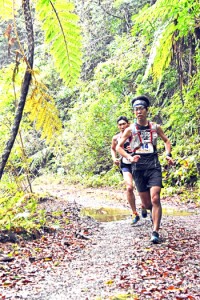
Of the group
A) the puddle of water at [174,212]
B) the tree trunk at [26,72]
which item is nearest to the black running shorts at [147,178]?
the tree trunk at [26,72]

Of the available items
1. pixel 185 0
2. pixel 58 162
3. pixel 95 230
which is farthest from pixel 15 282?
pixel 58 162

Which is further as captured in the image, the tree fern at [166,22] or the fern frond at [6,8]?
the tree fern at [166,22]

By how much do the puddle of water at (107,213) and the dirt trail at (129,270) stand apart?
7.43 ft

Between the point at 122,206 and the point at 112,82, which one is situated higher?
the point at 112,82

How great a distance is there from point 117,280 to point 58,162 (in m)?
19.1

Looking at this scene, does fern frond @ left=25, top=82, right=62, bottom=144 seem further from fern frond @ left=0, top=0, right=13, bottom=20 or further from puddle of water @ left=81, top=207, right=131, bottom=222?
puddle of water @ left=81, top=207, right=131, bottom=222

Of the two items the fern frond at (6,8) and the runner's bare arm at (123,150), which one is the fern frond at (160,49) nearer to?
the runner's bare arm at (123,150)

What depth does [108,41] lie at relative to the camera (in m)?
23.3

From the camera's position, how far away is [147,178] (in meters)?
5.62

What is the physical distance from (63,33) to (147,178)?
86.3 inches

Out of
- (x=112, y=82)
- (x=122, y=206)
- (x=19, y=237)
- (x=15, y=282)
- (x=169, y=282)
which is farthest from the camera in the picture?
(x=112, y=82)

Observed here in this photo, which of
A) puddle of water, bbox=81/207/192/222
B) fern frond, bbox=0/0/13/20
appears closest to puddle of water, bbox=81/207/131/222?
puddle of water, bbox=81/207/192/222

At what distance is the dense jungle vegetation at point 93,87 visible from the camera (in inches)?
214

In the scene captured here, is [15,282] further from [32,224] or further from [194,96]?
[194,96]
